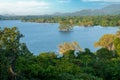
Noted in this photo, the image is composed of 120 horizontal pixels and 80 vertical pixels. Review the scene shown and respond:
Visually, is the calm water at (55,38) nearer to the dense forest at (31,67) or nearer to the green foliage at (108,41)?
the green foliage at (108,41)

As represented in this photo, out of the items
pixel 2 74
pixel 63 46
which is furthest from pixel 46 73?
pixel 63 46

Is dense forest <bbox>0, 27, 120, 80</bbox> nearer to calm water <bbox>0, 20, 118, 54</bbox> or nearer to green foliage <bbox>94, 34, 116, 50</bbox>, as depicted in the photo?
green foliage <bbox>94, 34, 116, 50</bbox>

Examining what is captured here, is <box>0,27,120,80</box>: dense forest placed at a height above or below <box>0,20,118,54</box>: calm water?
above

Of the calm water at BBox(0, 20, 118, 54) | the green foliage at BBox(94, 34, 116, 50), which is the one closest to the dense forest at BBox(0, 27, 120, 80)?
the green foliage at BBox(94, 34, 116, 50)

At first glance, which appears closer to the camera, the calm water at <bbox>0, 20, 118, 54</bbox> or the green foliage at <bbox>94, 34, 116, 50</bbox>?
the green foliage at <bbox>94, 34, 116, 50</bbox>

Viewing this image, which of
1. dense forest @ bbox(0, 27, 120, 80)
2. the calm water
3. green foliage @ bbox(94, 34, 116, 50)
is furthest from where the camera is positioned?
the calm water

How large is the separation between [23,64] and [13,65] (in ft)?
12.4

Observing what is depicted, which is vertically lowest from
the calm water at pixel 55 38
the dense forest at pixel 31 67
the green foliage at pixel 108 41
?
the calm water at pixel 55 38

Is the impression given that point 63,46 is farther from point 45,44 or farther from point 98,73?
point 98,73

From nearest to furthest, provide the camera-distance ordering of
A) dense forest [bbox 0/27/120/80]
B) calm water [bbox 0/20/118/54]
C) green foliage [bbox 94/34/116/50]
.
Result: dense forest [bbox 0/27/120/80]
green foliage [bbox 94/34/116/50]
calm water [bbox 0/20/118/54]

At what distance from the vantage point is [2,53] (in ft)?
44.2

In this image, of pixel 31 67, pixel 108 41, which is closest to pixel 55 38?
pixel 108 41

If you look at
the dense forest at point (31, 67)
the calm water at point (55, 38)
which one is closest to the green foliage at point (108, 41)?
the calm water at point (55, 38)

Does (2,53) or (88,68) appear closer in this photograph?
(2,53)
